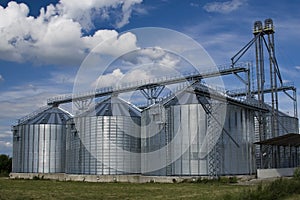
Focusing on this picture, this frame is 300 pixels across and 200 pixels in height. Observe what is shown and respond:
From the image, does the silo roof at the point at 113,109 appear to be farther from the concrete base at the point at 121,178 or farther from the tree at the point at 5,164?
the tree at the point at 5,164

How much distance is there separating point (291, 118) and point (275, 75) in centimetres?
939

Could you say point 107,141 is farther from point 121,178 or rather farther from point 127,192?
point 127,192

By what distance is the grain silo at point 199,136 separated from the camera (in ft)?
143

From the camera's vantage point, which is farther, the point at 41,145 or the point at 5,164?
the point at 5,164

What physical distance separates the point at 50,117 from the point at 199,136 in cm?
3194

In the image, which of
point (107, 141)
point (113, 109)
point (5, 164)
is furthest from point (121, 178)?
point (5, 164)

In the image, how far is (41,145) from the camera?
64.6 meters

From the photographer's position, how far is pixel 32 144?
64.9 metres

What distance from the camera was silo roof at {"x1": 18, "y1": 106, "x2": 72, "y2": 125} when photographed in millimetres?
65938

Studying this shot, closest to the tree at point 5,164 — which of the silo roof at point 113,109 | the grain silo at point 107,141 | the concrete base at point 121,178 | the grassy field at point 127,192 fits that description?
the concrete base at point 121,178

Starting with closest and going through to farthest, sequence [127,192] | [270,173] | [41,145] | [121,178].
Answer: [127,192], [270,173], [121,178], [41,145]

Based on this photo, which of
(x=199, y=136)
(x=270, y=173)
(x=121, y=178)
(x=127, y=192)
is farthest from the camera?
(x=121, y=178)

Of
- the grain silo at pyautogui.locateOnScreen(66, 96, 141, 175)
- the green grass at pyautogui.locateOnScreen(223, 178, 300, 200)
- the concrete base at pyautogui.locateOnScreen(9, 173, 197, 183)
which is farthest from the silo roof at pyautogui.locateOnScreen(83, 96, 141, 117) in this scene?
the green grass at pyautogui.locateOnScreen(223, 178, 300, 200)

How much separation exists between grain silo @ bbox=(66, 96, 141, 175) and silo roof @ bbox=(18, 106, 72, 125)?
1267 centimetres
